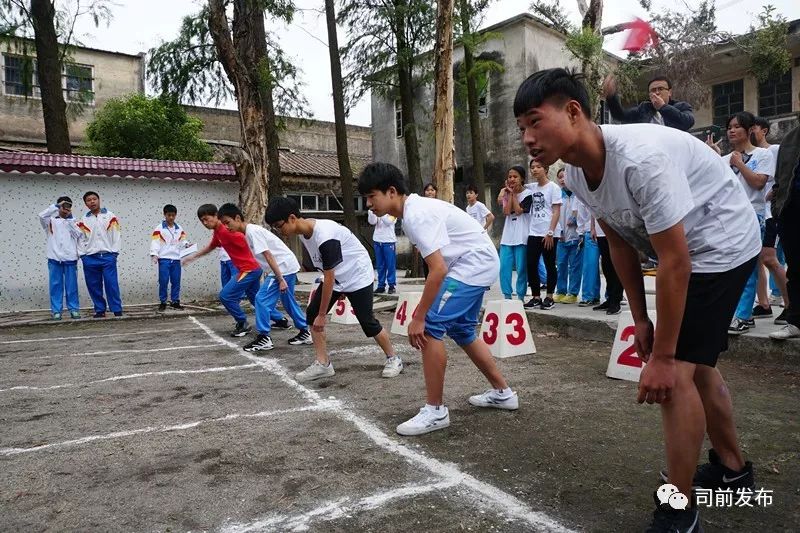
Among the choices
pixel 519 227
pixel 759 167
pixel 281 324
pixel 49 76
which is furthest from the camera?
pixel 49 76

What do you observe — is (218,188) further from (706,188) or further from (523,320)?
(706,188)

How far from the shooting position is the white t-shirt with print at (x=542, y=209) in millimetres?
7402

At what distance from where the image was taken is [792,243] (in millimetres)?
4305

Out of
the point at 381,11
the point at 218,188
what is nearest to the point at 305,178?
the point at 381,11

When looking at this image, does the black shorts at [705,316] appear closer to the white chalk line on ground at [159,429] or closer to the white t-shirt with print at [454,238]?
the white t-shirt with print at [454,238]

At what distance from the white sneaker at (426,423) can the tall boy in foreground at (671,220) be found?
157cm

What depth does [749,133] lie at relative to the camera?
5195 millimetres

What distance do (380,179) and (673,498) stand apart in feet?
7.72

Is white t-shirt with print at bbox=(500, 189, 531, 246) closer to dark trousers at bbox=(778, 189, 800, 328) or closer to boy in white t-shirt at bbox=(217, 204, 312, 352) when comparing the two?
boy in white t-shirt at bbox=(217, 204, 312, 352)

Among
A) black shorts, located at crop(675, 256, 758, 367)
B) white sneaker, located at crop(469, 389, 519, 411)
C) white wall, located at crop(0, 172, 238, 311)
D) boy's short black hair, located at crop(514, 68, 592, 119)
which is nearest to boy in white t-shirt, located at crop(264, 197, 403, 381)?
white sneaker, located at crop(469, 389, 519, 411)

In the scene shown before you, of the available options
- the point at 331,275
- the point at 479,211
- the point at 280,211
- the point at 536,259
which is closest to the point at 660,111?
the point at 536,259

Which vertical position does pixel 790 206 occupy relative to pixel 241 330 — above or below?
above

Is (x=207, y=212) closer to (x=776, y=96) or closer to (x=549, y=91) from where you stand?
(x=549, y=91)

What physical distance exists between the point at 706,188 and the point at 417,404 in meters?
2.55
